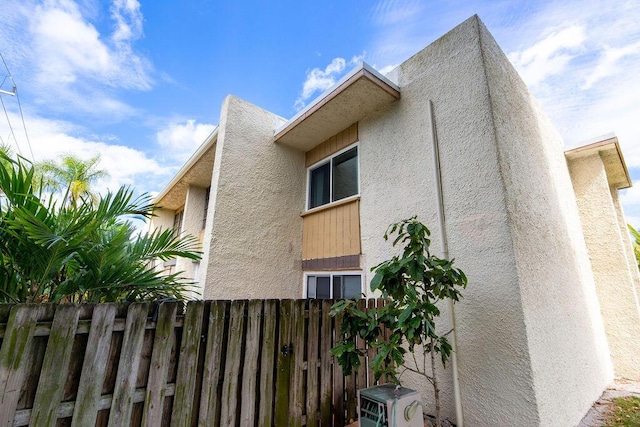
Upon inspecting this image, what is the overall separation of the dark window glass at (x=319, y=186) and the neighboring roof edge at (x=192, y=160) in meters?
2.64

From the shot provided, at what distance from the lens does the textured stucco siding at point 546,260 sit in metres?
3.07

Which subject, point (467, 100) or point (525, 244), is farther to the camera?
point (467, 100)

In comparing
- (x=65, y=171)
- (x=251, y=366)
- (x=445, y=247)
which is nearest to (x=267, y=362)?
(x=251, y=366)

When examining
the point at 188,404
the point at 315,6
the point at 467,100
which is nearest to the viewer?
the point at 188,404

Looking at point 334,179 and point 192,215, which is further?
point 192,215

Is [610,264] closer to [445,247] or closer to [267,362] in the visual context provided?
[445,247]

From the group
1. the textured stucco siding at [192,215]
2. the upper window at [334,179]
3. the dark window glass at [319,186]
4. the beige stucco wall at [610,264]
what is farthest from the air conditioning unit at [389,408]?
the textured stucco siding at [192,215]

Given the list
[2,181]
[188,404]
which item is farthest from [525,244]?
[2,181]

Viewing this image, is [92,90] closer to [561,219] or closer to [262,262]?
[262,262]

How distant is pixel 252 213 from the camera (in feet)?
19.5

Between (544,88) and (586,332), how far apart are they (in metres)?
4.76

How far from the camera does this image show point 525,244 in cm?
331

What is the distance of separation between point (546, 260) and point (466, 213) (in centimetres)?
137

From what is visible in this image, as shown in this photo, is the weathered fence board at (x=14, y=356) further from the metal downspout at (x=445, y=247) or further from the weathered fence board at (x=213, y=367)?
the metal downspout at (x=445, y=247)
